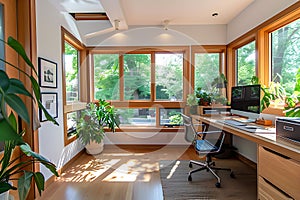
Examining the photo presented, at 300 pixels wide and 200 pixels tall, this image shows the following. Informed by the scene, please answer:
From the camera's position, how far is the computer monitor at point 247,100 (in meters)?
2.71

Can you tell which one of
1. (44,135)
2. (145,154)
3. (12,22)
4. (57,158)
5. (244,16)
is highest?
(244,16)

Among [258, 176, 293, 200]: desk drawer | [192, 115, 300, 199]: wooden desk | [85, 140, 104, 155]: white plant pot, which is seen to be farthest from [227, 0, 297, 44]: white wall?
[85, 140, 104, 155]: white plant pot

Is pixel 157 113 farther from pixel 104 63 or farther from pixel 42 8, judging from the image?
pixel 42 8

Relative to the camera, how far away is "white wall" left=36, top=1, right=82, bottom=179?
252 cm

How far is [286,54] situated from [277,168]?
70.1 inches

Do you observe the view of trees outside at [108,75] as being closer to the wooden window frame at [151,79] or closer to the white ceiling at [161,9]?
the wooden window frame at [151,79]

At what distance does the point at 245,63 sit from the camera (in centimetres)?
389

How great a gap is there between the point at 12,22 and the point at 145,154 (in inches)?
118

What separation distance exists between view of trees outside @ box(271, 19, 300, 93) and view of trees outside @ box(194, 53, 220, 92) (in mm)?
1527

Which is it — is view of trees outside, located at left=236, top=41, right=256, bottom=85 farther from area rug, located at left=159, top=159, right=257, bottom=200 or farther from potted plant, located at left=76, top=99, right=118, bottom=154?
potted plant, located at left=76, top=99, right=118, bottom=154

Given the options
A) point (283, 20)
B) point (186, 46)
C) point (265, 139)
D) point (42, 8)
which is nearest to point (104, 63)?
point (186, 46)

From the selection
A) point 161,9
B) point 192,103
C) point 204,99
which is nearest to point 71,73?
point 161,9

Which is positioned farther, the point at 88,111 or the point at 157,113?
the point at 157,113

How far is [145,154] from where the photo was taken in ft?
13.4
